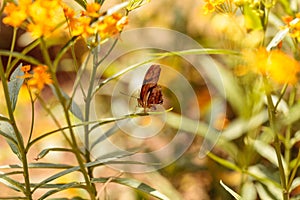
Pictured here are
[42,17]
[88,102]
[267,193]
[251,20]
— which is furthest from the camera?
[267,193]

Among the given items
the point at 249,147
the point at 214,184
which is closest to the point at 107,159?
the point at 249,147

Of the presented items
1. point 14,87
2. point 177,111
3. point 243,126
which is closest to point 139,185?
point 14,87

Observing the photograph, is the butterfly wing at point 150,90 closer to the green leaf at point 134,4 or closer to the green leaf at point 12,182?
the green leaf at point 134,4

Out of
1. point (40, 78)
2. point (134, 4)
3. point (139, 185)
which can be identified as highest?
point (134, 4)

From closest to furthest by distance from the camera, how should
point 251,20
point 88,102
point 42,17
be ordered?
point 42,17 < point 88,102 < point 251,20

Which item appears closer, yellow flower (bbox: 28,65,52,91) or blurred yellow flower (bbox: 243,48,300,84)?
yellow flower (bbox: 28,65,52,91)

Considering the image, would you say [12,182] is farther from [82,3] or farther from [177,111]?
[177,111]

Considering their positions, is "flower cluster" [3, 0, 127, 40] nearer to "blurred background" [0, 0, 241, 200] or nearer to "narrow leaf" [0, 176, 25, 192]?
"narrow leaf" [0, 176, 25, 192]

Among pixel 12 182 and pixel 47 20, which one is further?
pixel 12 182

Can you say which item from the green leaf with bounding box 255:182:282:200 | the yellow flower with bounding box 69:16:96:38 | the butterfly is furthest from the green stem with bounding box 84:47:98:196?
the green leaf with bounding box 255:182:282:200

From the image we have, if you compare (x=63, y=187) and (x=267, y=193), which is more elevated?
(x=63, y=187)
